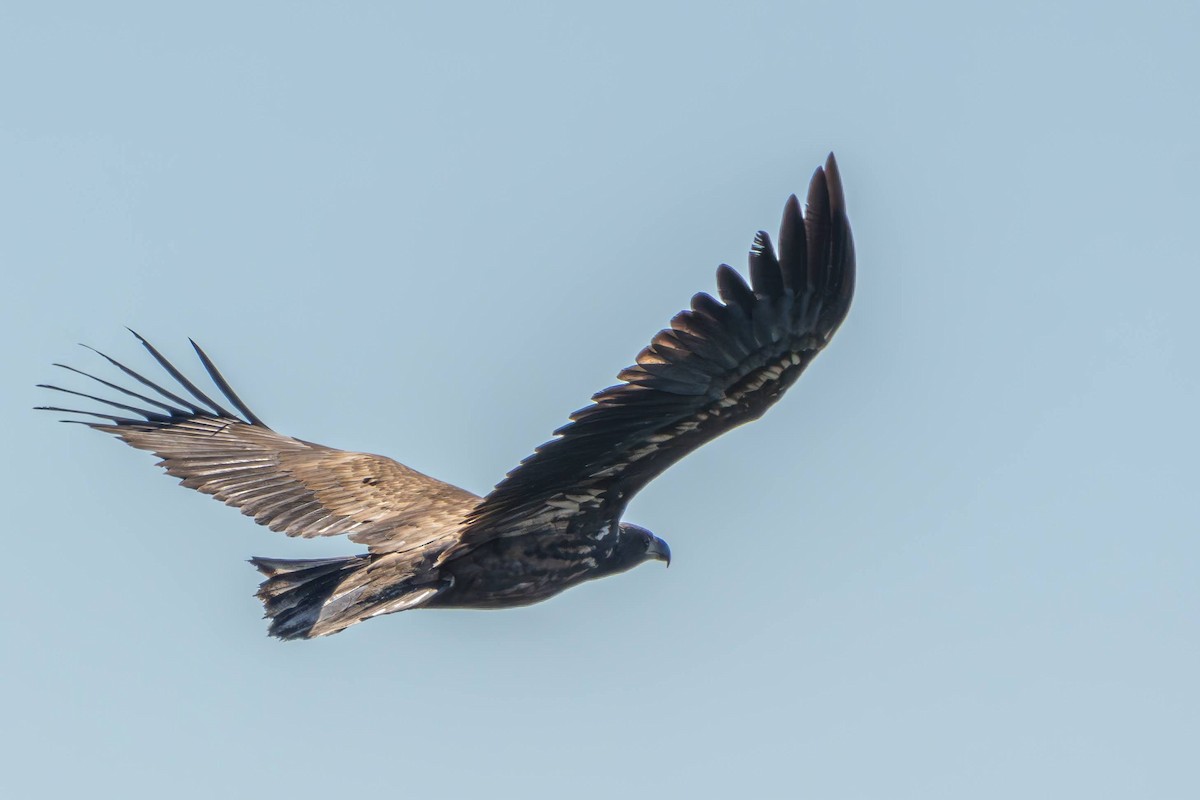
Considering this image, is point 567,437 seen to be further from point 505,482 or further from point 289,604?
point 289,604

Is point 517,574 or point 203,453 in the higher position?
point 203,453

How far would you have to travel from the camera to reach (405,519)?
10.9m

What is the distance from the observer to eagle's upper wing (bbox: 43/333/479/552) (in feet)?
35.8

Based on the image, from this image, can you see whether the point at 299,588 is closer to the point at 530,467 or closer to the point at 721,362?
the point at 530,467

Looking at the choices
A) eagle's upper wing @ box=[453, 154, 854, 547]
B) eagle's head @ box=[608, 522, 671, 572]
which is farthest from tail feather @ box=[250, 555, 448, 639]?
eagle's head @ box=[608, 522, 671, 572]

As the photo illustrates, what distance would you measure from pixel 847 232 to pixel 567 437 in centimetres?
169

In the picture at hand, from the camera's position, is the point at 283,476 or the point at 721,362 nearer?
the point at 721,362

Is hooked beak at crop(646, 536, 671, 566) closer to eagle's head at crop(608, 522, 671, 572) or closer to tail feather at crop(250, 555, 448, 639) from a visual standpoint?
eagle's head at crop(608, 522, 671, 572)

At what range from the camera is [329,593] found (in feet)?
33.5

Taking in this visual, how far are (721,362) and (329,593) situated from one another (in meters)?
2.60

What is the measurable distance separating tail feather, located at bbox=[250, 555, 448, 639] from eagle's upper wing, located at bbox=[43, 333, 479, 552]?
0.96 feet

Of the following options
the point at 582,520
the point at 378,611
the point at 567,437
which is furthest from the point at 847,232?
the point at 378,611

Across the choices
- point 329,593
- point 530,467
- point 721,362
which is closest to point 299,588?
point 329,593

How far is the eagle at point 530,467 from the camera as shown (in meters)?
8.90
